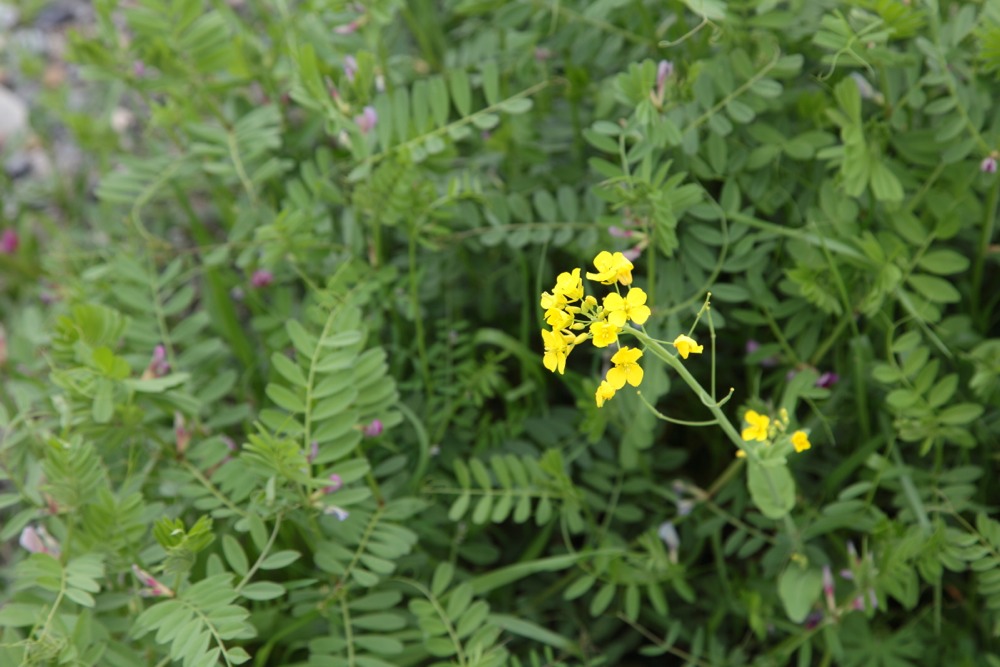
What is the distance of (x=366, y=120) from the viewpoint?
171cm

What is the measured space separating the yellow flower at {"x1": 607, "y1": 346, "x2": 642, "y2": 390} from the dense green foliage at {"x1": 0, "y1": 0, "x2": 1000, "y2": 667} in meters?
0.38

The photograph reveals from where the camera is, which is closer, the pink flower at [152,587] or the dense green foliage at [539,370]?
the pink flower at [152,587]

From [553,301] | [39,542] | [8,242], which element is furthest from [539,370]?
[8,242]

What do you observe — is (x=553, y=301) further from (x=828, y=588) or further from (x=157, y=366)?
(x=157, y=366)

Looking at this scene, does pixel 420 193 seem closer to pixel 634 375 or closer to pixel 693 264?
pixel 693 264

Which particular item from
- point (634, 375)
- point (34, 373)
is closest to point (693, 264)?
point (634, 375)

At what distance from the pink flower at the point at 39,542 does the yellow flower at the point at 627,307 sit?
0.92 metres

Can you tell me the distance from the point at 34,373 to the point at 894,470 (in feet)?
5.23

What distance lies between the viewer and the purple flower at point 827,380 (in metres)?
1.64

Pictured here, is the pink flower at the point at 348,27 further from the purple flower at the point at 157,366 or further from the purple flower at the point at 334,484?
the purple flower at the point at 334,484

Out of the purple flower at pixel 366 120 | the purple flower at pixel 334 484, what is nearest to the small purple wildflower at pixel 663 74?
the purple flower at pixel 366 120

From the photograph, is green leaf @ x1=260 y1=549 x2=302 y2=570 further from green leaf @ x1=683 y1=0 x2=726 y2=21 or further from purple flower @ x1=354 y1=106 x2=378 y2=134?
green leaf @ x1=683 y1=0 x2=726 y2=21

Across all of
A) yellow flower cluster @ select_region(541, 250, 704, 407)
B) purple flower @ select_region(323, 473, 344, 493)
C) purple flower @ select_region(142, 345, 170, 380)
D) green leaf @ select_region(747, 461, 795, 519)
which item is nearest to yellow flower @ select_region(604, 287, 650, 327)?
yellow flower cluster @ select_region(541, 250, 704, 407)

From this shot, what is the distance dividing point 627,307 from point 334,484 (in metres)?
0.56
